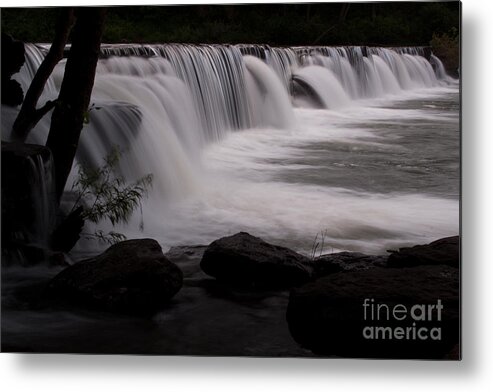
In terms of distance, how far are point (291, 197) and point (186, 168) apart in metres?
0.42

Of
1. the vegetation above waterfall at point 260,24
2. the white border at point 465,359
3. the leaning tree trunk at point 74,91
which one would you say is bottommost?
the white border at point 465,359

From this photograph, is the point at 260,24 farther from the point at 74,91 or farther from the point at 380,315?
the point at 380,315

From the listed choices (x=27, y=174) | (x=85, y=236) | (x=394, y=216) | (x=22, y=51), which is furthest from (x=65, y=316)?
(x=394, y=216)

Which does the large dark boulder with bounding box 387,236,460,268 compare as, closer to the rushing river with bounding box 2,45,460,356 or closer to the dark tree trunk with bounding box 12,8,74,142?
the rushing river with bounding box 2,45,460,356

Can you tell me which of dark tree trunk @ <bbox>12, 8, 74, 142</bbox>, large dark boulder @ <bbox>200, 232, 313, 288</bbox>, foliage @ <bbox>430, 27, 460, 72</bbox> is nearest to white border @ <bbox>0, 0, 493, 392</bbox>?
A: foliage @ <bbox>430, 27, 460, 72</bbox>

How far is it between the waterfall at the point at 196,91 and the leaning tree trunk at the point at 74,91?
34mm

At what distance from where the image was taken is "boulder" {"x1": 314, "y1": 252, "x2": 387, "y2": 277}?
3166 millimetres

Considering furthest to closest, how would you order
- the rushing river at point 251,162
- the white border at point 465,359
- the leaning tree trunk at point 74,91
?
the leaning tree trunk at point 74,91 < the rushing river at point 251,162 < the white border at point 465,359

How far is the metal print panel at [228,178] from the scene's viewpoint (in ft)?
10.3

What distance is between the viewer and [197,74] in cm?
338

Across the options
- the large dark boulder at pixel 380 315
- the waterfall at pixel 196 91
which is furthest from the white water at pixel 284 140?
the large dark boulder at pixel 380 315

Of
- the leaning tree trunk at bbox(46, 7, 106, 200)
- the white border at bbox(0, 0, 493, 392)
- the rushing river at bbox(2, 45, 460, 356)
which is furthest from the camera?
the leaning tree trunk at bbox(46, 7, 106, 200)

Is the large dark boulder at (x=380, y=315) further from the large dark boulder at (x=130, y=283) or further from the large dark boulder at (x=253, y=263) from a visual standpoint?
the large dark boulder at (x=130, y=283)

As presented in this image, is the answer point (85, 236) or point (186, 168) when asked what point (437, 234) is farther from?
point (85, 236)
